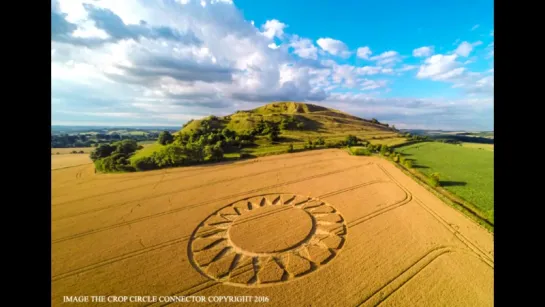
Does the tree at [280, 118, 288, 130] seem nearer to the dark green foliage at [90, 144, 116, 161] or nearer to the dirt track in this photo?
the dark green foliage at [90, 144, 116, 161]

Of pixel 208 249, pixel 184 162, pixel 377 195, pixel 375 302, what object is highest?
pixel 184 162

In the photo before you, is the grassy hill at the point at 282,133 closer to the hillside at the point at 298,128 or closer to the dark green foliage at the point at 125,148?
the hillside at the point at 298,128

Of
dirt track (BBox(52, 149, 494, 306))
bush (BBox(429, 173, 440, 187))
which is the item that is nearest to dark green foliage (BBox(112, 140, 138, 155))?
dirt track (BBox(52, 149, 494, 306))

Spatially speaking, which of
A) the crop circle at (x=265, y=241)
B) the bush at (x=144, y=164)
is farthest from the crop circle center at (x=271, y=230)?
the bush at (x=144, y=164)
